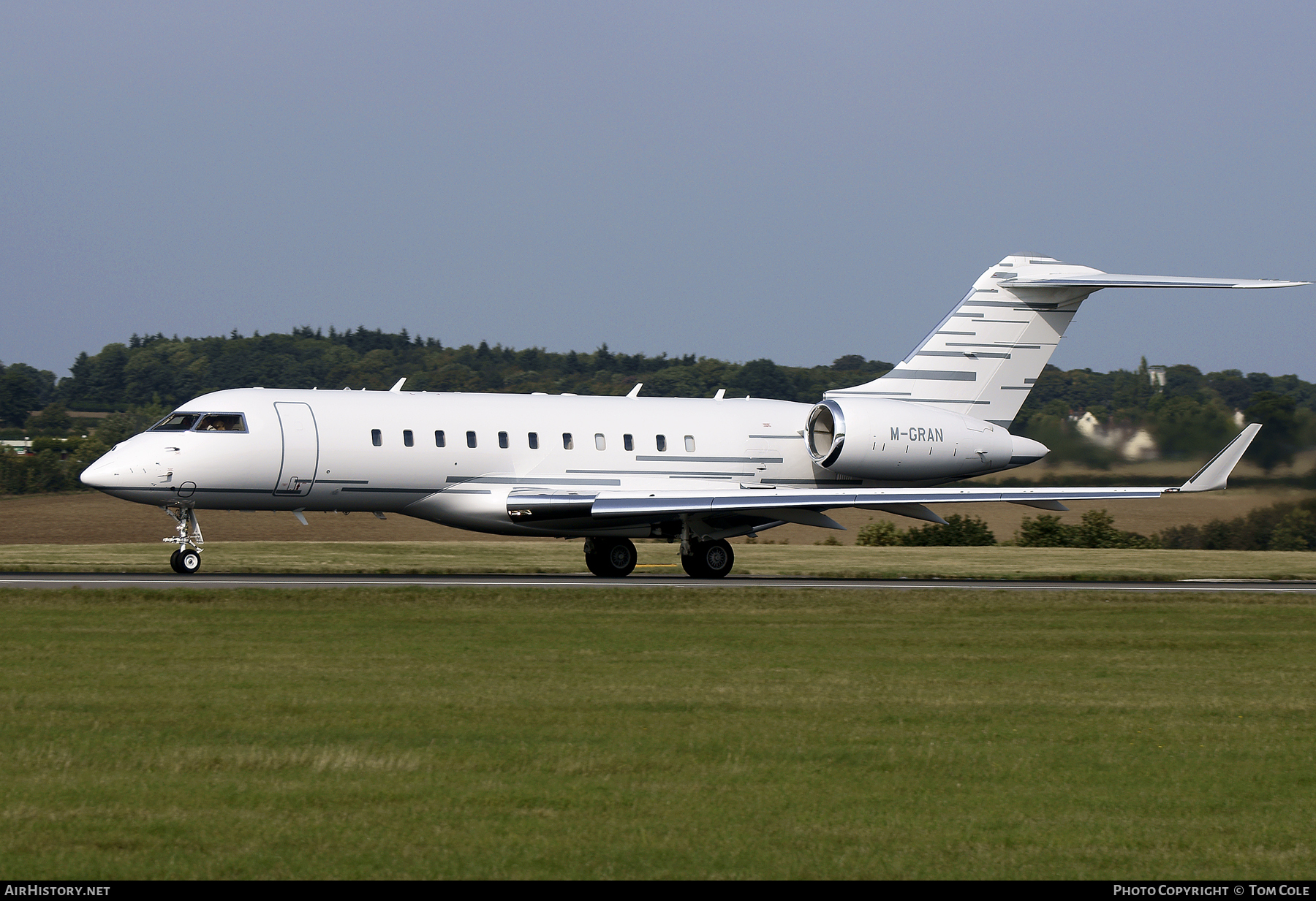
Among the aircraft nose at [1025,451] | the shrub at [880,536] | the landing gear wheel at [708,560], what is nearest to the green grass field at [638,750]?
the landing gear wheel at [708,560]

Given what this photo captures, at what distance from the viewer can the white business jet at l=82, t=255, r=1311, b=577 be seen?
2722 cm

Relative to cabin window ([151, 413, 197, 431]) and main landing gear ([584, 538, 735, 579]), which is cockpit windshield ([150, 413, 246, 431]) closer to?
cabin window ([151, 413, 197, 431])

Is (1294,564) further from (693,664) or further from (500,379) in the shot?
(500,379)

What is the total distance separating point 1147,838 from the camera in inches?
327

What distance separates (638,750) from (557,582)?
16259 millimetres

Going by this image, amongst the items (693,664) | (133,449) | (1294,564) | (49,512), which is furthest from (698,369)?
(693,664)

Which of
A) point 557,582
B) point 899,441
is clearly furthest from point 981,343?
point 557,582

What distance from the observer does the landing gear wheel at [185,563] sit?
26719 mm

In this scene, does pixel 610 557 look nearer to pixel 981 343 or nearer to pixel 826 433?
pixel 826 433

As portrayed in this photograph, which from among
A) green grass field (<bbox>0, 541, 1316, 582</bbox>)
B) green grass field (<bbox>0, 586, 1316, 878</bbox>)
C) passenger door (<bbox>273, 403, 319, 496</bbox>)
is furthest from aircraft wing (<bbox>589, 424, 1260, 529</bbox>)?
green grass field (<bbox>0, 586, 1316, 878</bbox>)

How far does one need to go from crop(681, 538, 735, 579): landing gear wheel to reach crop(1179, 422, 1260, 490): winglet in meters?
8.88

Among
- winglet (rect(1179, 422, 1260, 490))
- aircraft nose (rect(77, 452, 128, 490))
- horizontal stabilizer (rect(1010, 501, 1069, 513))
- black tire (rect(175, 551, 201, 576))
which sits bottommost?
black tire (rect(175, 551, 201, 576))

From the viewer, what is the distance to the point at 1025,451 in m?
33.2

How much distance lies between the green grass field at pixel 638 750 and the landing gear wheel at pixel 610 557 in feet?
36.2
